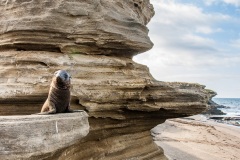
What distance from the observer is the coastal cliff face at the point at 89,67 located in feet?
29.9

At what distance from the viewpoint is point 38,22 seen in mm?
9383

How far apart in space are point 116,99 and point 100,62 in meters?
1.26

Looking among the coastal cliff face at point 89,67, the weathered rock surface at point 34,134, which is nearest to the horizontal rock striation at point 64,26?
the coastal cliff face at point 89,67

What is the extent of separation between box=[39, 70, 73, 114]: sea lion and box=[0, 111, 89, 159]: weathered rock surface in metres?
0.47

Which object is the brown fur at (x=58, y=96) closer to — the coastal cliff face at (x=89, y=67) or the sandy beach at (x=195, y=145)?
the coastal cliff face at (x=89, y=67)

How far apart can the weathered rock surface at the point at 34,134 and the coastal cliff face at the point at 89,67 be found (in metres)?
1.35

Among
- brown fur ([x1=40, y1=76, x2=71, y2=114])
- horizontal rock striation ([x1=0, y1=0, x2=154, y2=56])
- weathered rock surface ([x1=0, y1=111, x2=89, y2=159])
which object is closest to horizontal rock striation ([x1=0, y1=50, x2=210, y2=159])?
horizontal rock striation ([x1=0, y1=0, x2=154, y2=56])

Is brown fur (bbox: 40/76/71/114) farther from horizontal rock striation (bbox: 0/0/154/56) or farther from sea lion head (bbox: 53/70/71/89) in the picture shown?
horizontal rock striation (bbox: 0/0/154/56)

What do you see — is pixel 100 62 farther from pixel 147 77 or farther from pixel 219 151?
pixel 219 151

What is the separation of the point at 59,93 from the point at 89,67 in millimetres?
2297

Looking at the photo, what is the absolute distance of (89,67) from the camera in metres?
9.89

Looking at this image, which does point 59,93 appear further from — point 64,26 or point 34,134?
point 64,26

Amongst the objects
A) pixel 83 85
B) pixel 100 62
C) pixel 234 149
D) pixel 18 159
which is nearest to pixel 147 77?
pixel 100 62

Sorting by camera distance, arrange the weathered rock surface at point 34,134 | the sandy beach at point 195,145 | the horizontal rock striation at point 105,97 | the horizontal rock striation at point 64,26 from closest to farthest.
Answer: the weathered rock surface at point 34,134 < the horizontal rock striation at point 105,97 < the horizontal rock striation at point 64,26 < the sandy beach at point 195,145
